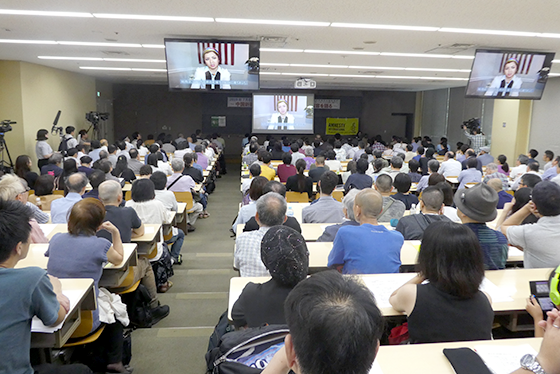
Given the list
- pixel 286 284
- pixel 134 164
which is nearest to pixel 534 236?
pixel 286 284

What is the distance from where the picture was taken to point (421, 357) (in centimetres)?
174

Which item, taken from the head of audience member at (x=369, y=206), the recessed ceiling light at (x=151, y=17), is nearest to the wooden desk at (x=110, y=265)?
the head of audience member at (x=369, y=206)

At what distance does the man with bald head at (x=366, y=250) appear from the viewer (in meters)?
2.65

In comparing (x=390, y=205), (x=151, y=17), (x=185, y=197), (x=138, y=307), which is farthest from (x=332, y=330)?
(x=185, y=197)

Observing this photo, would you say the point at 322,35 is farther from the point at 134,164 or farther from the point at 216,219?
the point at 134,164

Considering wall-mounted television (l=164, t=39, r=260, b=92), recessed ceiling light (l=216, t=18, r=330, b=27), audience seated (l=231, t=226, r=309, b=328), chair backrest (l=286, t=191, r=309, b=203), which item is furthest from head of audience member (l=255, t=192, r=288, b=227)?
wall-mounted television (l=164, t=39, r=260, b=92)

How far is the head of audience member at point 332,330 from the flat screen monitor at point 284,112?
14206mm

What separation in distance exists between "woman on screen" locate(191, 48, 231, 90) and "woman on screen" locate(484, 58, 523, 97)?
3857mm

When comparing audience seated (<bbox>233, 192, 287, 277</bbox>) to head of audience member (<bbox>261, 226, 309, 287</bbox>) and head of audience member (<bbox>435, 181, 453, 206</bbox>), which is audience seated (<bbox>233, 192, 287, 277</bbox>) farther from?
head of audience member (<bbox>435, 181, 453, 206</bbox>)

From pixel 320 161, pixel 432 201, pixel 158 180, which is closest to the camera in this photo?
pixel 432 201

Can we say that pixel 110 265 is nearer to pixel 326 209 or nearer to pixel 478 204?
pixel 326 209

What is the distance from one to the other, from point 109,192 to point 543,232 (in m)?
3.29

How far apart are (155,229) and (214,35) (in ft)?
9.59

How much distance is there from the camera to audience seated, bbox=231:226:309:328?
6.14ft
